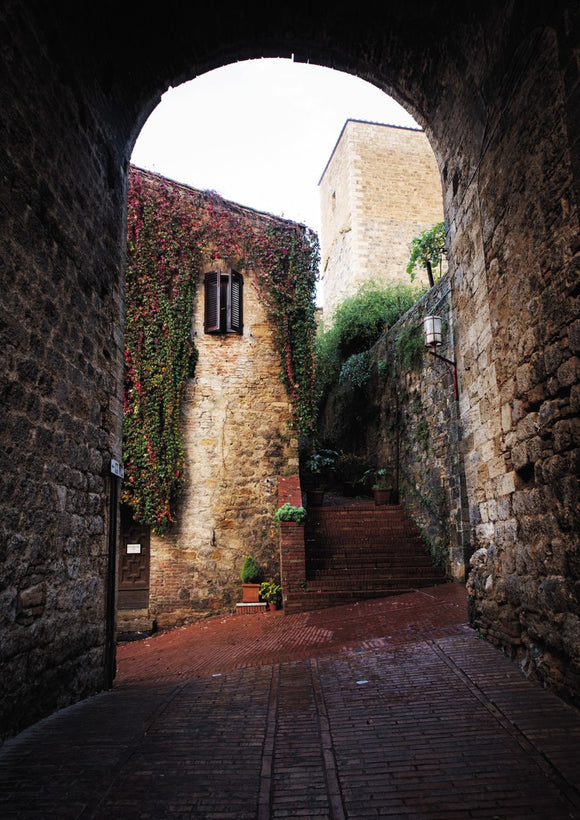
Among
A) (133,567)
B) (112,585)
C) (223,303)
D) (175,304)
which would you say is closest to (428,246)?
(223,303)

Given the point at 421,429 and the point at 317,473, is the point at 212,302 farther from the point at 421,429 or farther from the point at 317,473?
the point at 421,429

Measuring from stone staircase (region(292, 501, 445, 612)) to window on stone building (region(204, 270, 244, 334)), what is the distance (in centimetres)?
404

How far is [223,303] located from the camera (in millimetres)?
11047

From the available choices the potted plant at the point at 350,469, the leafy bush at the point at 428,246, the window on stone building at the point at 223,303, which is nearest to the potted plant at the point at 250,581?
the potted plant at the point at 350,469

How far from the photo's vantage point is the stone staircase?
8414mm

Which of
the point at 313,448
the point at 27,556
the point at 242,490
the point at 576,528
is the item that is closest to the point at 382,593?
the point at 242,490

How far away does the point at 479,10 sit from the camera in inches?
168

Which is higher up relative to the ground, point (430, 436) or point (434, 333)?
point (434, 333)

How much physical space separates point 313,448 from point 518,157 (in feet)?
28.3

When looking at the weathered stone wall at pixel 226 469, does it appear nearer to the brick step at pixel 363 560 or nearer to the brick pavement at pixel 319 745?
the brick step at pixel 363 560

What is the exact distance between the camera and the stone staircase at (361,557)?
841cm

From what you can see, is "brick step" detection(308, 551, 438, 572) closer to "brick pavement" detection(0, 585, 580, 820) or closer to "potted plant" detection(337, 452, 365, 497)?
"brick pavement" detection(0, 585, 580, 820)

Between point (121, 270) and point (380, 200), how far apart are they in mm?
16840

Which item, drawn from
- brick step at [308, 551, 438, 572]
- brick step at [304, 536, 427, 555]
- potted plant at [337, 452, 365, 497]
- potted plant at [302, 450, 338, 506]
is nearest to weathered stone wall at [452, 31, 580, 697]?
brick step at [308, 551, 438, 572]
